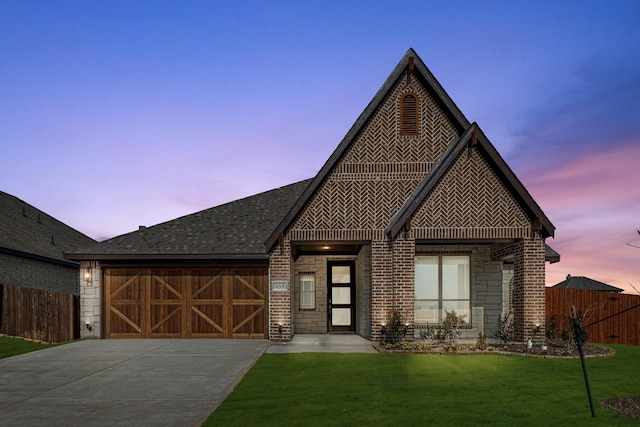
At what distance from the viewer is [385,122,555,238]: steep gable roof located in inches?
576

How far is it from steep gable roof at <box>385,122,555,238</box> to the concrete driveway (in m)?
6.01

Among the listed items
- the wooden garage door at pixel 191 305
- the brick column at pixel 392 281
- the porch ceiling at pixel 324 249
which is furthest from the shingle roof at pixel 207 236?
the brick column at pixel 392 281

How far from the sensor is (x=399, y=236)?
14844 mm

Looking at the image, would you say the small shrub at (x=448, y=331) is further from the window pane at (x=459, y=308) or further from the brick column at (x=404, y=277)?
the brick column at (x=404, y=277)

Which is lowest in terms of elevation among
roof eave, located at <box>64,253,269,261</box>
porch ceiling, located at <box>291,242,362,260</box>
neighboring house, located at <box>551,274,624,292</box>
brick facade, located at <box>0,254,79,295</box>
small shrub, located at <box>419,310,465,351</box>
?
neighboring house, located at <box>551,274,624,292</box>

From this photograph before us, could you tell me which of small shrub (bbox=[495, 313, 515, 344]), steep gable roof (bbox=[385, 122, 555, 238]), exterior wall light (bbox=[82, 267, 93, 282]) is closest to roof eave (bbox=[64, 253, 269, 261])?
exterior wall light (bbox=[82, 267, 93, 282])

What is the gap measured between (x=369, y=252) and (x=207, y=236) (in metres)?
6.67

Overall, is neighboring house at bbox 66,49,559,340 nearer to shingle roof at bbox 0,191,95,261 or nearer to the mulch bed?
the mulch bed

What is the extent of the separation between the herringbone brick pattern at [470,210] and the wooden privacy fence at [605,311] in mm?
5240

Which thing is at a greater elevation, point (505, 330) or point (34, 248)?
point (34, 248)

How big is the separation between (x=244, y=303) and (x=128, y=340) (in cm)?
421

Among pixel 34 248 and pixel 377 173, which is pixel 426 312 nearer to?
pixel 377 173

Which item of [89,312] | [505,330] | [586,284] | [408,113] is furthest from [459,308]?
[586,284]

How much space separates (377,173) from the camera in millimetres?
16062
